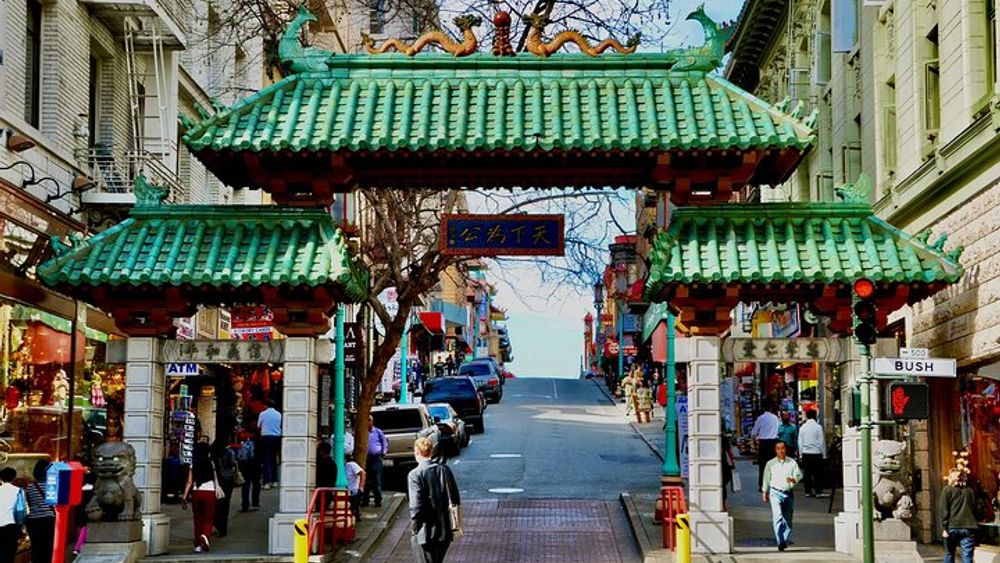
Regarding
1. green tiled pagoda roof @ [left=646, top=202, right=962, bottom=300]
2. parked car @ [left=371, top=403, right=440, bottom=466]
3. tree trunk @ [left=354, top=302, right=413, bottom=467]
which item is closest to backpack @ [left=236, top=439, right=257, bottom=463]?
tree trunk @ [left=354, top=302, right=413, bottom=467]

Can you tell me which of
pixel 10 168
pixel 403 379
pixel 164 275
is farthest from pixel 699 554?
pixel 403 379

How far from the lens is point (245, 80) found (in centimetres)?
3747

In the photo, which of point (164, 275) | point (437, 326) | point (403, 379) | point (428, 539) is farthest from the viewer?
point (437, 326)

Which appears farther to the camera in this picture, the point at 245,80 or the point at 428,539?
the point at 245,80

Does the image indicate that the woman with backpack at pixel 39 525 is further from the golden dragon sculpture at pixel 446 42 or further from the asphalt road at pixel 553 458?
the asphalt road at pixel 553 458

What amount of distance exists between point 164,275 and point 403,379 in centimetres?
3472

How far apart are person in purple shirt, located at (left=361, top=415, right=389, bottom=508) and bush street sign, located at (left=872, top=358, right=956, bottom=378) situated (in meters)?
12.5

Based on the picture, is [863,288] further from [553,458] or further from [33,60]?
[553,458]

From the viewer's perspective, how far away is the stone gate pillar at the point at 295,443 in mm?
17641

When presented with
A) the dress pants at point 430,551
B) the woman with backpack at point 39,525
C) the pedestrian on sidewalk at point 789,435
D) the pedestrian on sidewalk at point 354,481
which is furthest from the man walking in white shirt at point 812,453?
the woman with backpack at point 39,525

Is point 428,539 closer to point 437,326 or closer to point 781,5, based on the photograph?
point 781,5

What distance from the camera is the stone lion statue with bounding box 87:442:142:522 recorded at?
17.3m

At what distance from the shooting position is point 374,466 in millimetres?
26156

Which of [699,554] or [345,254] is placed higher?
[345,254]
